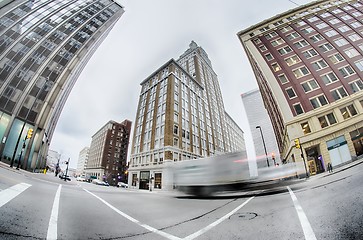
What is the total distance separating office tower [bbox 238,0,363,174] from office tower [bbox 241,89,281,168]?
0.78 feet

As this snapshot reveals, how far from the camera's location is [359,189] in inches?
49.1

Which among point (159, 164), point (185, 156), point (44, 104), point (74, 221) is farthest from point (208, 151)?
point (74, 221)

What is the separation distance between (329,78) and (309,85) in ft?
0.68

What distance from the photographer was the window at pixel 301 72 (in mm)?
1978

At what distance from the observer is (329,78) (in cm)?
181

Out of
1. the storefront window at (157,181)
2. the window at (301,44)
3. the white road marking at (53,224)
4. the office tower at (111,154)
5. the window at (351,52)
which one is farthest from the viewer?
the office tower at (111,154)

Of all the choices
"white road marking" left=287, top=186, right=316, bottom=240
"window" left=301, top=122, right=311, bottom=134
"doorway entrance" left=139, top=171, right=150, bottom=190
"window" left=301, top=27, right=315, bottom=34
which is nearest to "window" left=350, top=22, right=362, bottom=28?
"window" left=301, top=27, right=315, bottom=34

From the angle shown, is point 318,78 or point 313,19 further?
point 313,19

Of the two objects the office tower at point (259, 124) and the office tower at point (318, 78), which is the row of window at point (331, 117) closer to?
the office tower at point (318, 78)

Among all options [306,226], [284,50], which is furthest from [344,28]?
[306,226]

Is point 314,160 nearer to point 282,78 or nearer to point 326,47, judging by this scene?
point 282,78

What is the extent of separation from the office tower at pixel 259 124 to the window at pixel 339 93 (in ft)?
3.14

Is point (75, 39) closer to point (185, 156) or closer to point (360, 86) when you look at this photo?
point (185, 156)

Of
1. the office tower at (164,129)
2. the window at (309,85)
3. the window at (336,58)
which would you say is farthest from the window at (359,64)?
the office tower at (164,129)
